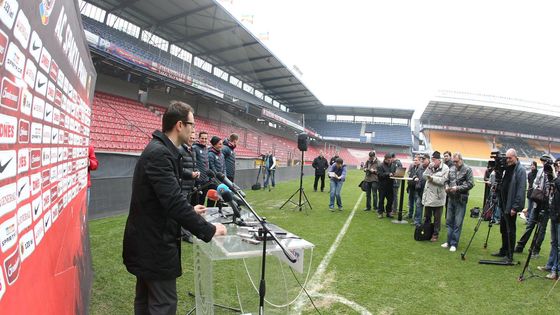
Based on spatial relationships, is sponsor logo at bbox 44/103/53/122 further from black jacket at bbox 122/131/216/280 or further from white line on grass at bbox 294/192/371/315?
white line on grass at bbox 294/192/371/315

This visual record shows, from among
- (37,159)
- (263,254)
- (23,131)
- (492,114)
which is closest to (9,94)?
(23,131)

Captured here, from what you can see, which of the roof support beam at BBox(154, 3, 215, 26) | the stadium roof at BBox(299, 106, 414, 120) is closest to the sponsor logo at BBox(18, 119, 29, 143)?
the roof support beam at BBox(154, 3, 215, 26)

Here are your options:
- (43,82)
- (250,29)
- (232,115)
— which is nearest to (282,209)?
(43,82)

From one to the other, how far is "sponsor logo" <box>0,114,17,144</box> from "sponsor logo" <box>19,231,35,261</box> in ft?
1.54

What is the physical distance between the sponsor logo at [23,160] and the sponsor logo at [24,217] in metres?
0.17

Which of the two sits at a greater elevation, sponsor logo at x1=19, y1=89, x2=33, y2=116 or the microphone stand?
sponsor logo at x1=19, y1=89, x2=33, y2=116

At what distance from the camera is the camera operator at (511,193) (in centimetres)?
570

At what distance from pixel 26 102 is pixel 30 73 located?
0.52 ft

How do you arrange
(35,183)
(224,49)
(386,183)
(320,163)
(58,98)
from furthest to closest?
(224,49) < (320,163) < (386,183) < (58,98) < (35,183)

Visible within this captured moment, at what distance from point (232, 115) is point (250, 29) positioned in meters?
7.22

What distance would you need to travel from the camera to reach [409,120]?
56.1 m

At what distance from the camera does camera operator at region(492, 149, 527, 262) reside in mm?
5703

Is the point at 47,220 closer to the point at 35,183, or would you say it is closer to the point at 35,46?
the point at 35,183

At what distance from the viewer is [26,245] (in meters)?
1.62
